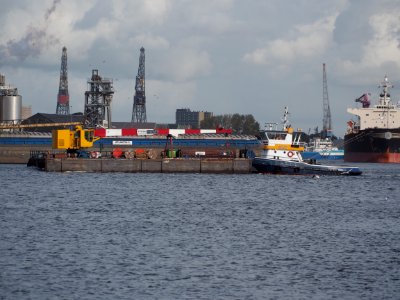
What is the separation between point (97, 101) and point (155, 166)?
62.7 m

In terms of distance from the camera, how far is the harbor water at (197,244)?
36.7 m

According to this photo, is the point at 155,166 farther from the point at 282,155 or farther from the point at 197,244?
the point at 197,244

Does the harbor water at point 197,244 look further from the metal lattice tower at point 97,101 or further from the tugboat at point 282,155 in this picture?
the metal lattice tower at point 97,101

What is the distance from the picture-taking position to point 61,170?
→ 385ft

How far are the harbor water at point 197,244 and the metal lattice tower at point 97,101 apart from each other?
91857 mm

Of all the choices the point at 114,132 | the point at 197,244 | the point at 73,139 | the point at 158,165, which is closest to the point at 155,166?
the point at 158,165

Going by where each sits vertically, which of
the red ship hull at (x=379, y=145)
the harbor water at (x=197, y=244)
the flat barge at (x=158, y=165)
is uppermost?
the red ship hull at (x=379, y=145)

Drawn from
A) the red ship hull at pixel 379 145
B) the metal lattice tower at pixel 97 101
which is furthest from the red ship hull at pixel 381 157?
the metal lattice tower at pixel 97 101

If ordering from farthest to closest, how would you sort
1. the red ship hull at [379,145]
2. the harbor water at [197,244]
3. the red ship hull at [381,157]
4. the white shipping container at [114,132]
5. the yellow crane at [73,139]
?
the red ship hull at [381,157] → the red ship hull at [379,145] → the white shipping container at [114,132] → the yellow crane at [73,139] → the harbor water at [197,244]

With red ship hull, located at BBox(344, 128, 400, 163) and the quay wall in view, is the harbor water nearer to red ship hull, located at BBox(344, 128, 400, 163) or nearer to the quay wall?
the quay wall

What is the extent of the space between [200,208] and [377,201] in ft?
58.3

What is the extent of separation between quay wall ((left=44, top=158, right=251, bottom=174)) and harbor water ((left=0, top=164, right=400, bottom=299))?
30.4m

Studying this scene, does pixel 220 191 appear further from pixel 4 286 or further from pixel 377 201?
pixel 4 286

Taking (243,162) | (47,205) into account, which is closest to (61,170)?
(243,162)
